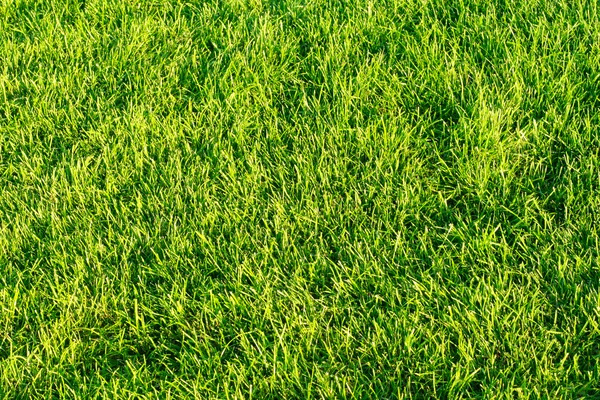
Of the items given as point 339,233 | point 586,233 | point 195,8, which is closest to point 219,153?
point 339,233

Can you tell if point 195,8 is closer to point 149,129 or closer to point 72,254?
point 149,129

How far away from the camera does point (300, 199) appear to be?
281cm

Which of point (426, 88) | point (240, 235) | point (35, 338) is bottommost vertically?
point (35, 338)

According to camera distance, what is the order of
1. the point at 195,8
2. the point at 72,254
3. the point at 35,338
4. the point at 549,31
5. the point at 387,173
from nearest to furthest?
the point at 35,338 → the point at 72,254 → the point at 387,173 → the point at 549,31 → the point at 195,8

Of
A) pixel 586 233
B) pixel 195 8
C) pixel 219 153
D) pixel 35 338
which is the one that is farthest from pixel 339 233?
pixel 195 8

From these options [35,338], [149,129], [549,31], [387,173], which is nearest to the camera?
[35,338]

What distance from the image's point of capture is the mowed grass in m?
2.35

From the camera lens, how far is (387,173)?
2.85 m

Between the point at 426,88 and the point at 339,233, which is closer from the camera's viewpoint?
the point at 339,233

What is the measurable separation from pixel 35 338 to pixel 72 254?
32 cm

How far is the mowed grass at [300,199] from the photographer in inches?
92.6

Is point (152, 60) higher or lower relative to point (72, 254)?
higher

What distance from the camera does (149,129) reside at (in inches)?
122

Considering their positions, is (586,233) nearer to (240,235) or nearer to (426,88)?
(426,88)
